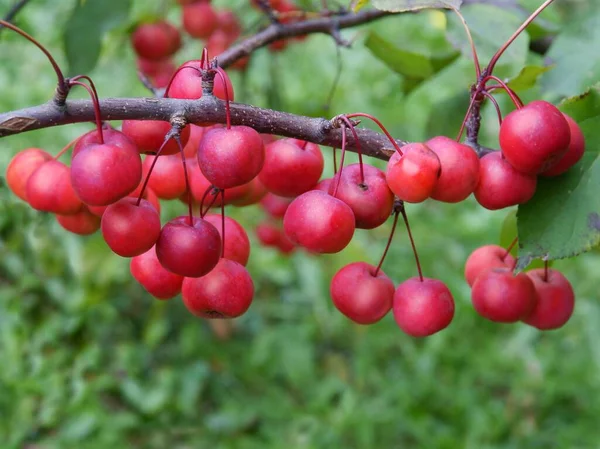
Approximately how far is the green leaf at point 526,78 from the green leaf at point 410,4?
0.21 m

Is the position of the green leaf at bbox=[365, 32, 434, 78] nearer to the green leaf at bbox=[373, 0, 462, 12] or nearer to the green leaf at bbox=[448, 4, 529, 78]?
the green leaf at bbox=[448, 4, 529, 78]

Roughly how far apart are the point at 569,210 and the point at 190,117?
1.29 ft

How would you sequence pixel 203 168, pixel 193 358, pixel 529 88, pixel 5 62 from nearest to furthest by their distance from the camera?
pixel 203 168, pixel 529 88, pixel 193 358, pixel 5 62

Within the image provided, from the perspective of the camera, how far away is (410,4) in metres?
0.76

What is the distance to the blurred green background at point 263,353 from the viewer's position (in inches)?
81.7

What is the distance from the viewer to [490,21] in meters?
1.13

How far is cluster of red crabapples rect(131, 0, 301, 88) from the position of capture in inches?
66.7

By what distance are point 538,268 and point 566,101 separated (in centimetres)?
28

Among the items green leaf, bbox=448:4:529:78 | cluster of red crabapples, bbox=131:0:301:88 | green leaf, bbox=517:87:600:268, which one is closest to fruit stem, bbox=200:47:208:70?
green leaf, bbox=517:87:600:268

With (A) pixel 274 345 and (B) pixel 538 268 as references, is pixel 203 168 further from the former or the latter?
(A) pixel 274 345

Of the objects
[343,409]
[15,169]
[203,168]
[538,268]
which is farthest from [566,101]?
[343,409]

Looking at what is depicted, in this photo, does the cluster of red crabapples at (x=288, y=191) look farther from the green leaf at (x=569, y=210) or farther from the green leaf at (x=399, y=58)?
the green leaf at (x=399, y=58)

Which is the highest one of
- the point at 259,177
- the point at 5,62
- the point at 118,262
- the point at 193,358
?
the point at 259,177

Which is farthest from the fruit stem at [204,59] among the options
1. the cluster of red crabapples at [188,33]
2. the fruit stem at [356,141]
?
the cluster of red crabapples at [188,33]
